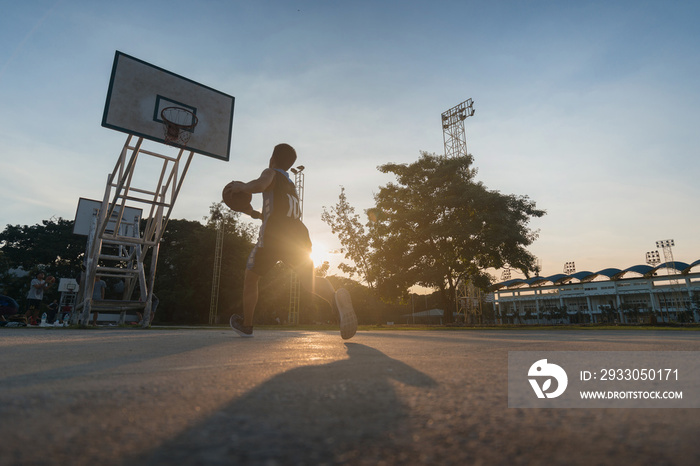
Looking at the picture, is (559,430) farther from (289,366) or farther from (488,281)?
(488,281)

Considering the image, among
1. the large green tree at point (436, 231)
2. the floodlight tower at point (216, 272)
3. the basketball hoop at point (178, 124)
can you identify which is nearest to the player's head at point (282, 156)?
the basketball hoop at point (178, 124)

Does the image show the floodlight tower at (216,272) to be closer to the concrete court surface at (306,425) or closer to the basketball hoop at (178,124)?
the basketball hoop at (178,124)

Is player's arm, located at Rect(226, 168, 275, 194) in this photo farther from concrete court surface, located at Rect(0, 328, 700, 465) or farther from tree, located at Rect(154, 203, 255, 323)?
tree, located at Rect(154, 203, 255, 323)

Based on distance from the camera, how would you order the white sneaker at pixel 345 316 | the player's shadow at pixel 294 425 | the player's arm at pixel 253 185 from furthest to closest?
the player's arm at pixel 253 185
the white sneaker at pixel 345 316
the player's shadow at pixel 294 425

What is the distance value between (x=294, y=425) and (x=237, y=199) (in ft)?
10.0

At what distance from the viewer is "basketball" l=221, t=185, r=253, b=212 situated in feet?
11.5

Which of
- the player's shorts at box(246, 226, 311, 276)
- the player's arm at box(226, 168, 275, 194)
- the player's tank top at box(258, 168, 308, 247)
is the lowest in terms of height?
the player's shorts at box(246, 226, 311, 276)

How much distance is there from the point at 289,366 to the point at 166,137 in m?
9.01

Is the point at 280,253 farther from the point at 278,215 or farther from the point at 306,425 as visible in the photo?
the point at 306,425

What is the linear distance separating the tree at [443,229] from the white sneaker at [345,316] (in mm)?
14971

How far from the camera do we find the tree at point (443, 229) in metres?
17.7

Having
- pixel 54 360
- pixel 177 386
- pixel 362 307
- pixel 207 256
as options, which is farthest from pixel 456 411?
pixel 362 307

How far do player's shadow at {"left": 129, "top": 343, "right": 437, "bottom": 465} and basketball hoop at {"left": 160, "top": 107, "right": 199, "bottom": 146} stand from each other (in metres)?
9.36

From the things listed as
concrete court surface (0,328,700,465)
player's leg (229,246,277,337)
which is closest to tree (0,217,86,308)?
player's leg (229,246,277,337)
